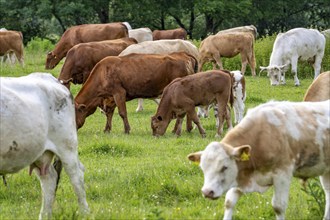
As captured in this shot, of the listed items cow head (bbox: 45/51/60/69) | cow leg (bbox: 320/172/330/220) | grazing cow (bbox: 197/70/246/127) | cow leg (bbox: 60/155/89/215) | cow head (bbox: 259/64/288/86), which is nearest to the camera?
cow leg (bbox: 320/172/330/220)

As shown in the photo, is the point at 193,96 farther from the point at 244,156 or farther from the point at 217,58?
the point at 217,58

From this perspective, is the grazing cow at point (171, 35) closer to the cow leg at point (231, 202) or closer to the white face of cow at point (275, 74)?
the white face of cow at point (275, 74)

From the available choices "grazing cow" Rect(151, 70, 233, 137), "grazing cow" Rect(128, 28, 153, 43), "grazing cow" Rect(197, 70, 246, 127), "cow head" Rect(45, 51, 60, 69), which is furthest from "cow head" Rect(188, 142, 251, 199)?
"grazing cow" Rect(128, 28, 153, 43)

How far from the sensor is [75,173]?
8.73 metres

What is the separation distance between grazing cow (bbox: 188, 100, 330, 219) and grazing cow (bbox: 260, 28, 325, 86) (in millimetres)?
16518

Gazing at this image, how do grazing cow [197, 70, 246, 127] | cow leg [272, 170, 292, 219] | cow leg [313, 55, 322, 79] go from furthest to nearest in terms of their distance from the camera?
cow leg [313, 55, 322, 79] → grazing cow [197, 70, 246, 127] → cow leg [272, 170, 292, 219]

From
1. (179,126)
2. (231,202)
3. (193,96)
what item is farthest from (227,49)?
(231,202)

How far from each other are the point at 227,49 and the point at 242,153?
65.8ft

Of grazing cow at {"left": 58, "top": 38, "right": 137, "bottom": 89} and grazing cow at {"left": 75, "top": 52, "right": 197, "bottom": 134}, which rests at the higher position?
grazing cow at {"left": 75, "top": 52, "right": 197, "bottom": 134}

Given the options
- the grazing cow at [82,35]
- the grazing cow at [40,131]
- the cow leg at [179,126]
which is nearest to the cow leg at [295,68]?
the grazing cow at [82,35]

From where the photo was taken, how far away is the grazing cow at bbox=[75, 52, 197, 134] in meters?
16.2

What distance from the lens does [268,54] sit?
28641 millimetres

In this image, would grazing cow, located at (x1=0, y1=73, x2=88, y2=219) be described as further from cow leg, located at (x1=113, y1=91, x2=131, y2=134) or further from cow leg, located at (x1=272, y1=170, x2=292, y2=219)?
cow leg, located at (x1=113, y1=91, x2=131, y2=134)

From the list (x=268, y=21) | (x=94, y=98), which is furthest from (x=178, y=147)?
(x=268, y=21)
